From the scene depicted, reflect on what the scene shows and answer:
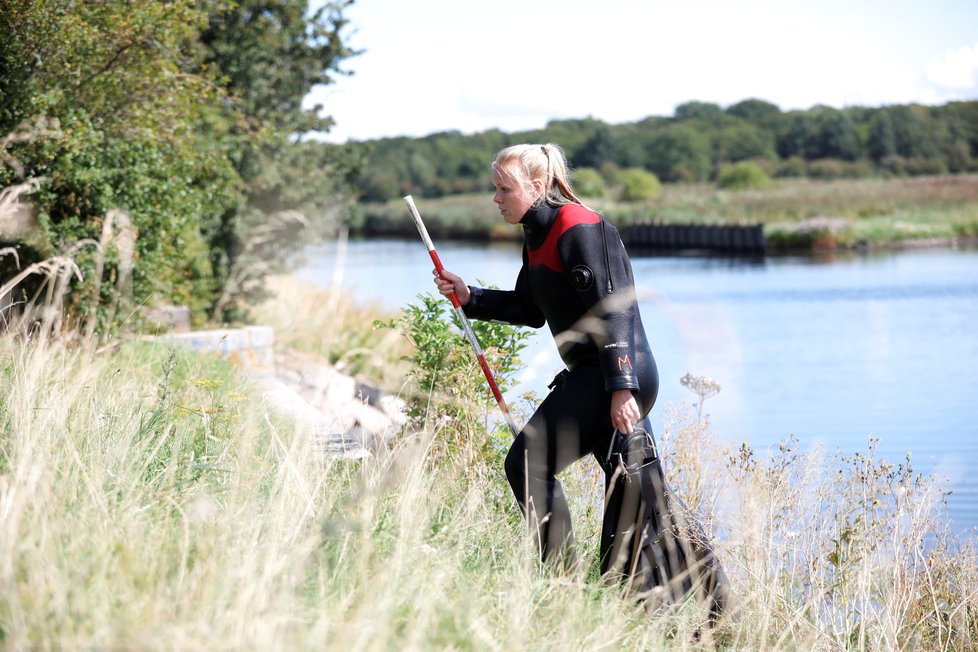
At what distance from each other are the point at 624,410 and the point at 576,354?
1.11ft

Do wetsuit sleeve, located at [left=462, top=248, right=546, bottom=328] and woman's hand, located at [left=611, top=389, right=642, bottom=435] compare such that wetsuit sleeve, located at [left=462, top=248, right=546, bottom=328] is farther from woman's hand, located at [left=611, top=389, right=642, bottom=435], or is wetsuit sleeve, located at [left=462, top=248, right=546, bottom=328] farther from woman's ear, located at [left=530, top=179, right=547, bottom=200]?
woman's hand, located at [left=611, top=389, right=642, bottom=435]

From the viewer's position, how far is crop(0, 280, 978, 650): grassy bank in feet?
8.92

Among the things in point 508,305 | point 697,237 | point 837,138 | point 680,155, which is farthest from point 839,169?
point 508,305

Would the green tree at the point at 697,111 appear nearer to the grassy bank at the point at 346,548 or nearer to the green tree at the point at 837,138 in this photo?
the green tree at the point at 837,138

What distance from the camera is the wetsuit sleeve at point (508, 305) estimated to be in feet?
15.4

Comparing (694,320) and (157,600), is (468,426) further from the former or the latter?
(157,600)

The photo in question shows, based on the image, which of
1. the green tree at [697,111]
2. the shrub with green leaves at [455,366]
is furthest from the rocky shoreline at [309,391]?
the green tree at [697,111]

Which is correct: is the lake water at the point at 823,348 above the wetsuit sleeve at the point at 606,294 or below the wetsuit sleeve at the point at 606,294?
below

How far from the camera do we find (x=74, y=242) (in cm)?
793

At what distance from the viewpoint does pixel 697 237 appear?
148 feet

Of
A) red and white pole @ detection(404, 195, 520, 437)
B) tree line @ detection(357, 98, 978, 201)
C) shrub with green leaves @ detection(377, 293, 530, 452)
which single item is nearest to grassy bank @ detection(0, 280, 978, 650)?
shrub with green leaves @ detection(377, 293, 530, 452)

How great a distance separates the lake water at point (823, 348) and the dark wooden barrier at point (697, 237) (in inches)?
308

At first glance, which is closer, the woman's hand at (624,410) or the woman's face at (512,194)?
the woman's hand at (624,410)

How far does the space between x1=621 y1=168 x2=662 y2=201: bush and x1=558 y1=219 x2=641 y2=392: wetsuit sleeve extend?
2536 inches
